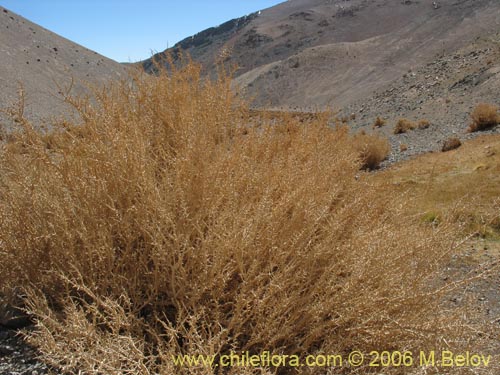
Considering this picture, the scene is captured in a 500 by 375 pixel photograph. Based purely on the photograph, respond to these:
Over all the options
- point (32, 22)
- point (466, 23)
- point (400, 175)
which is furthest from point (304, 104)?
point (400, 175)

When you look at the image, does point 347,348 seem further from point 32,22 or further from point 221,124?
point 32,22

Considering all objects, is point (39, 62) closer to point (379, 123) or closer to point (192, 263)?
point (379, 123)

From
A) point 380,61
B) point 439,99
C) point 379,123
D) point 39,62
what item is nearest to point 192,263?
point 379,123

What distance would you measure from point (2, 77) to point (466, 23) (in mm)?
40460

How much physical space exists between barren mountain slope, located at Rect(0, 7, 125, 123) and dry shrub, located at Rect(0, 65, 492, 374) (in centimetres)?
2164

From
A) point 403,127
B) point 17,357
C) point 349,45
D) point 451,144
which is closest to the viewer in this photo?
point 17,357

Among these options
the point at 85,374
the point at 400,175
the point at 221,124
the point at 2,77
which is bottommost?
the point at 400,175

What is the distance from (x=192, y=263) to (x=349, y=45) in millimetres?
57832

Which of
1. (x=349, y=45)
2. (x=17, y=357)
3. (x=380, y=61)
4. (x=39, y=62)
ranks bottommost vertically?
(x=17, y=357)

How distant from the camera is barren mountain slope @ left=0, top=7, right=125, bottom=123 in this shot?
25250 mm

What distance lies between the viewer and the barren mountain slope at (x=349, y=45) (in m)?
40.5

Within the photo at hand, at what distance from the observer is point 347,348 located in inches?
91.7

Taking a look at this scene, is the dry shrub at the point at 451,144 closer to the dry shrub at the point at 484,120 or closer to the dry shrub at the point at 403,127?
the dry shrub at the point at 484,120

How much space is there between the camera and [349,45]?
55312 mm
